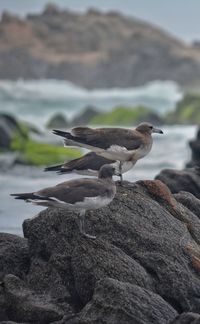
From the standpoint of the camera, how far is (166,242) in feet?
45.2

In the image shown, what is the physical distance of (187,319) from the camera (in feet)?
37.7

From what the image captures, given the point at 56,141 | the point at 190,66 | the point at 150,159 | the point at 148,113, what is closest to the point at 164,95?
the point at 190,66

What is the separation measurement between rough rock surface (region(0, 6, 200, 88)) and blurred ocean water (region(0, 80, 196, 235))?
406 centimetres

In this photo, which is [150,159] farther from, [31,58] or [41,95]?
[31,58]

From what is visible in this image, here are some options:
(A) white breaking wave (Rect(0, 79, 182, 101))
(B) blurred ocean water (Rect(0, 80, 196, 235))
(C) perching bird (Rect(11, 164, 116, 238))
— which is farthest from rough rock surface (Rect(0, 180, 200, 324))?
(A) white breaking wave (Rect(0, 79, 182, 101))

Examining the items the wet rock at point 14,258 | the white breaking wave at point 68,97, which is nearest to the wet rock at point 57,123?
the white breaking wave at point 68,97

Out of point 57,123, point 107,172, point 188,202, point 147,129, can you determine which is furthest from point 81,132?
point 57,123

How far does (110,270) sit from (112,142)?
2855 mm

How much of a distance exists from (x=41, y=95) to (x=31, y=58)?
2641 cm

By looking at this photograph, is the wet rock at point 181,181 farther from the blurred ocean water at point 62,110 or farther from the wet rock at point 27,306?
the wet rock at point 27,306

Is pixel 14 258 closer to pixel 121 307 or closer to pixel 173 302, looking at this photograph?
pixel 173 302

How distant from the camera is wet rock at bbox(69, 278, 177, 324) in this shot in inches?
460

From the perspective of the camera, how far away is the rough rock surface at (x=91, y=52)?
142 m

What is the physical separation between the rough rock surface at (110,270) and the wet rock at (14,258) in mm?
145
